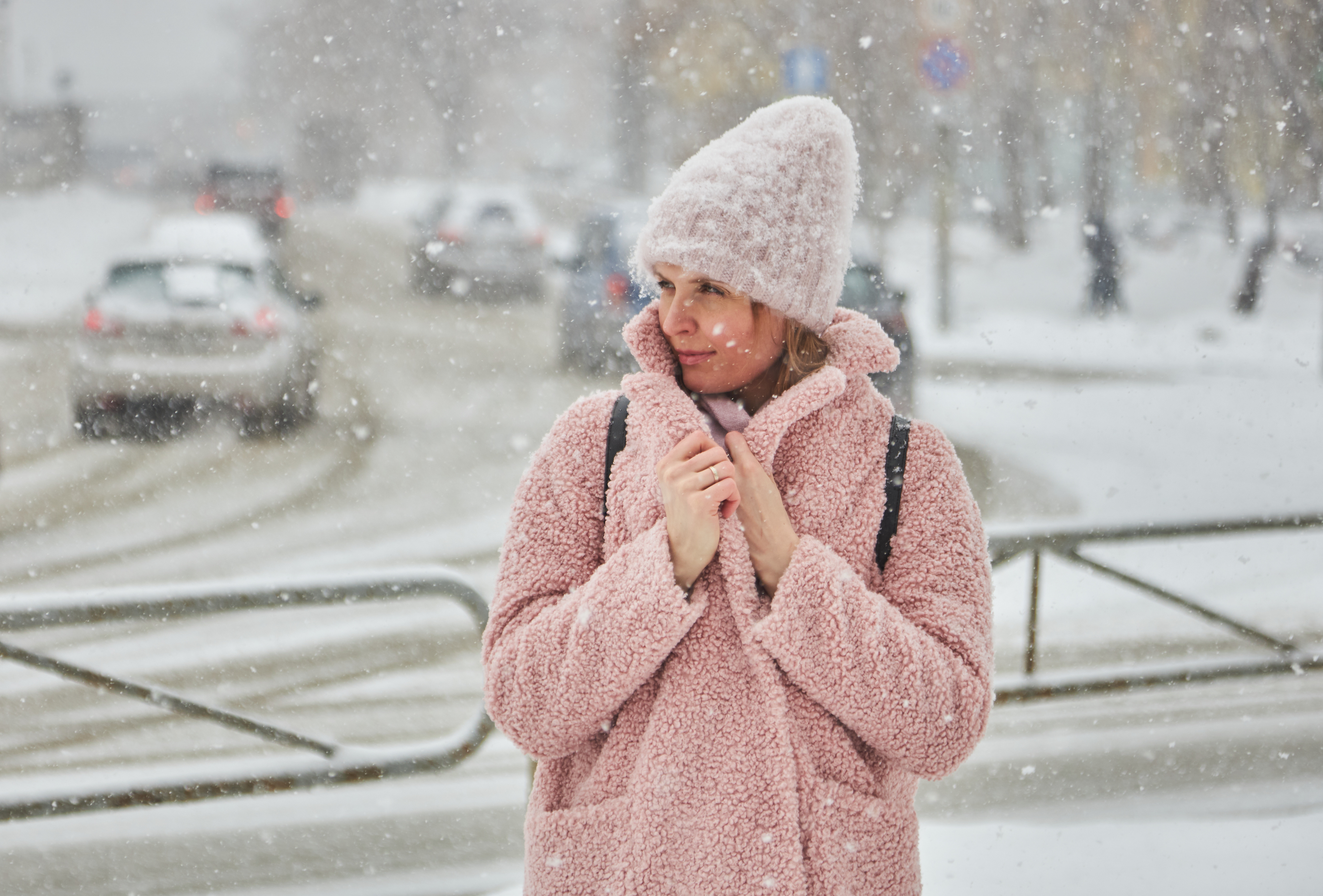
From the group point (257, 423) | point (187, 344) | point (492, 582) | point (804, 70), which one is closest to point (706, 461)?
point (492, 582)

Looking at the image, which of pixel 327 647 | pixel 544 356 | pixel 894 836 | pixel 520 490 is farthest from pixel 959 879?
pixel 544 356

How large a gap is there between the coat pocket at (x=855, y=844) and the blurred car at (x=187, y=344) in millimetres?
8448

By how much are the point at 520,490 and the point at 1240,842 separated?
107 inches

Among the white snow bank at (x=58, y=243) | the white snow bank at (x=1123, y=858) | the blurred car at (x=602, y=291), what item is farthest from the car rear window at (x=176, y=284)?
the white snow bank at (x=58, y=243)

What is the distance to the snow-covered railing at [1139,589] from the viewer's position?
343cm

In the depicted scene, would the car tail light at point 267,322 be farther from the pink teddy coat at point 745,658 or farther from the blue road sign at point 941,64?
the pink teddy coat at point 745,658

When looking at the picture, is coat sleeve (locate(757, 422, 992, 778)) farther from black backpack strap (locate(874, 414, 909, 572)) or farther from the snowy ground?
the snowy ground

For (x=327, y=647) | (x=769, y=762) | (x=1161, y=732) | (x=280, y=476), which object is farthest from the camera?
(x=280, y=476)

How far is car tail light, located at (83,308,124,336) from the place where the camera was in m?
8.88

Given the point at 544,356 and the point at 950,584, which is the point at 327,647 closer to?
the point at 950,584

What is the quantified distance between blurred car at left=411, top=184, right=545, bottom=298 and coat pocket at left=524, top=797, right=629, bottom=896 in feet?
50.2

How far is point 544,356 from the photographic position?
13844 mm

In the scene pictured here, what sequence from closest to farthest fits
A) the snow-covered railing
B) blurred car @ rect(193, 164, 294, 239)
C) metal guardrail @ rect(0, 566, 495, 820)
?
metal guardrail @ rect(0, 566, 495, 820)
the snow-covered railing
blurred car @ rect(193, 164, 294, 239)

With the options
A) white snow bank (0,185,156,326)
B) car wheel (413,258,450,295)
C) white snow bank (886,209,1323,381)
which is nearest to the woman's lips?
white snow bank (886,209,1323,381)
